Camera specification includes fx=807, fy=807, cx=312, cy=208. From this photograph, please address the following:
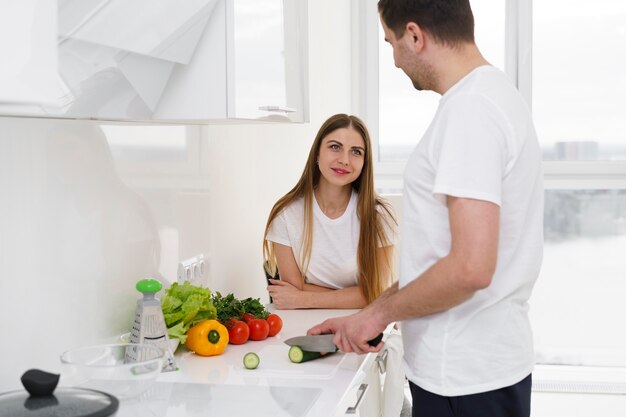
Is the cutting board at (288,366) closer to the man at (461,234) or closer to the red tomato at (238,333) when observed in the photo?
the red tomato at (238,333)

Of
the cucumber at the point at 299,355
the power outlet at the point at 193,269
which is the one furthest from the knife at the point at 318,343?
the power outlet at the point at 193,269

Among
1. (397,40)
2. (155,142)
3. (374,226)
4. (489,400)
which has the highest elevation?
(397,40)

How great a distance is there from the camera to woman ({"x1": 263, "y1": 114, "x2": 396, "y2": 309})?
2766 millimetres

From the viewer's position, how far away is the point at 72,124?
170cm

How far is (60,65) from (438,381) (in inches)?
36.9

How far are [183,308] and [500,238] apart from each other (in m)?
0.83

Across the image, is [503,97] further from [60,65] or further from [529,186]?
[60,65]

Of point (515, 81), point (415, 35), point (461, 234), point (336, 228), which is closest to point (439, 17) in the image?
point (415, 35)

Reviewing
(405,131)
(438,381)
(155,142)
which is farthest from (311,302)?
(405,131)

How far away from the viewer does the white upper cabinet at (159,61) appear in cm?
88

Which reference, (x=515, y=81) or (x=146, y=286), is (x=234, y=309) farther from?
(x=515, y=81)

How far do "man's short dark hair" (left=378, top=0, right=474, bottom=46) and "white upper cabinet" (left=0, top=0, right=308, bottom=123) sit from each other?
36 cm

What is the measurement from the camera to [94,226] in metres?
1.81

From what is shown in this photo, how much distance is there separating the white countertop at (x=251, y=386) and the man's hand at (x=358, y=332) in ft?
0.27
